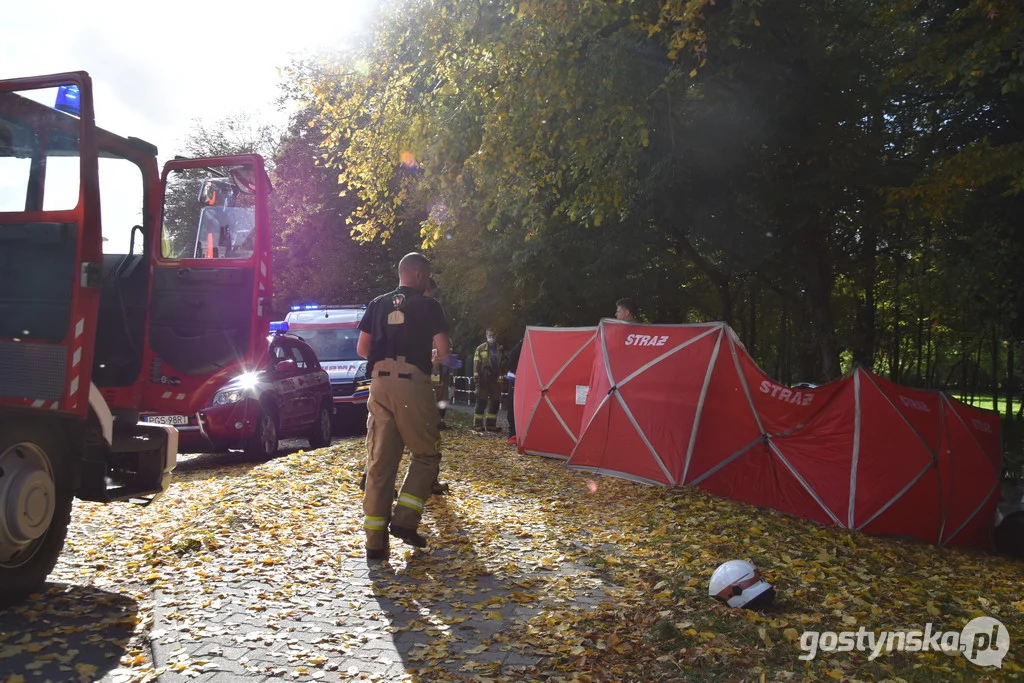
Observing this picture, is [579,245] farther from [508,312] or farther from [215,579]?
[215,579]

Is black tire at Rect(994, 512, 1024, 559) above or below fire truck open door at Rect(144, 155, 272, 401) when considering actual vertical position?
below

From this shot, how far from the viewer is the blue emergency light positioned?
5.80 meters

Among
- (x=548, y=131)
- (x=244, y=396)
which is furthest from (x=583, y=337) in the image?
(x=244, y=396)

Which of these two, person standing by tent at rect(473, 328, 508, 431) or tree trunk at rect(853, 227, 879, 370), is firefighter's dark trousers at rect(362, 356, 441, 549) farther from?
Result: tree trunk at rect(853, 227, 879, 370)

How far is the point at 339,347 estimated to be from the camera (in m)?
19.2

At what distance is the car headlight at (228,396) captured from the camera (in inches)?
476

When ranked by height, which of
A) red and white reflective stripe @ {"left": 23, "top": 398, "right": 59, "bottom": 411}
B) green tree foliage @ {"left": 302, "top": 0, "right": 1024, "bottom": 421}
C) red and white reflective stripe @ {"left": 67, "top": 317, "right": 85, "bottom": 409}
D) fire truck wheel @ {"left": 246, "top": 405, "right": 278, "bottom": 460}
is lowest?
fire truck wheel @ {"left": 246, "top": 405, "right": 278, "bottom": 460}

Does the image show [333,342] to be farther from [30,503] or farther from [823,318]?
[30,503]

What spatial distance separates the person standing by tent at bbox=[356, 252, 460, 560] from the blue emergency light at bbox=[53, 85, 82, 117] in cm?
228

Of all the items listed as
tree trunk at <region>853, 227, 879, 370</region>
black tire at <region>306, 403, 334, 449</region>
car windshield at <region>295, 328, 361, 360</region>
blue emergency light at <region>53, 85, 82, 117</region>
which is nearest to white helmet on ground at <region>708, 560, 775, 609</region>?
blue emergency light at <region>53, 85, 82, 117</region>

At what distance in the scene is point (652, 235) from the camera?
22.7m

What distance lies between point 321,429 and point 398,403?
9098 mm

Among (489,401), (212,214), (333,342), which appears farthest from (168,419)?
(333,342)
